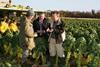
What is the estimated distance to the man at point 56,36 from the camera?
45.2ft

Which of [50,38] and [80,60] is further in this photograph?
[50,38]

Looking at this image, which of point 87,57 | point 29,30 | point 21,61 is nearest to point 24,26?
point 29,30

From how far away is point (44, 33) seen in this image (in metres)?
15.1

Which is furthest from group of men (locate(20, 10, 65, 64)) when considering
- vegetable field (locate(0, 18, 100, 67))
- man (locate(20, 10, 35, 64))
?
vegetable field (locate(0, 18, 100, 67))

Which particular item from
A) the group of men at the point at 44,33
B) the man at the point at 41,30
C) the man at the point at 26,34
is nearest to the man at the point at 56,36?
the group of men at the point at 44,33

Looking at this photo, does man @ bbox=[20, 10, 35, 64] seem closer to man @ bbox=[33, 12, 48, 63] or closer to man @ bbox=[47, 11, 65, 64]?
man @ bbox=[47, 11, 65, 64]

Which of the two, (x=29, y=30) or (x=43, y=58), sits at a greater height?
(x=29, y=30)

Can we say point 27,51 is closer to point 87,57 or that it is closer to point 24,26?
point 24,26

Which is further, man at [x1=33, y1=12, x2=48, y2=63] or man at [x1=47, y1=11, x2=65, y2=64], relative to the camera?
man at [x1=33, y1=12, x2=48, y2=63]

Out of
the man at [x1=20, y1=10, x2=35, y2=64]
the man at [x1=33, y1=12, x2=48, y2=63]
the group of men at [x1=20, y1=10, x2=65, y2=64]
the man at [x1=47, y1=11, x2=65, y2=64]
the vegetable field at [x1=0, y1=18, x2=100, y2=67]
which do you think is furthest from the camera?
the man at [x1=33, y1=12, x2=48, y2=63]

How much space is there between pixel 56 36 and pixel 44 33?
1071mm

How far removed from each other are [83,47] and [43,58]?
1561 millimetres

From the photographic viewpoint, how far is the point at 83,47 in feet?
47.8

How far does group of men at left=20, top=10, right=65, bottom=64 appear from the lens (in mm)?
13234
